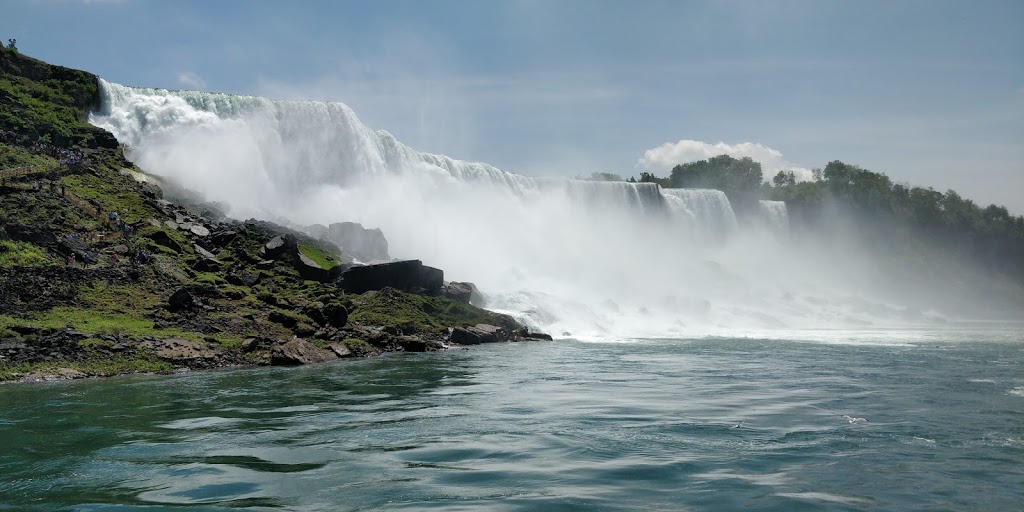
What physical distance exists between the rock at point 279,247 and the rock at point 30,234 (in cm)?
1017

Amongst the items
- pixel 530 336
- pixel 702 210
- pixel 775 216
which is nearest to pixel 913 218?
pixel 775 216

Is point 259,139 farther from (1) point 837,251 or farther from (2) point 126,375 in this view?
(1) point 837,251

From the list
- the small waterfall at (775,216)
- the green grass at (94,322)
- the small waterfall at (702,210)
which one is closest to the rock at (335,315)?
the green grass at (94,322)

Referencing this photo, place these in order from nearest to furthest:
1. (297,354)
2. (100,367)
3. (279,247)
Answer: (100,367) < (297,354) < (279,247)

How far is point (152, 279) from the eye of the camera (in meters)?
31.2

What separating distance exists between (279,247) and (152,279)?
8.57 meters

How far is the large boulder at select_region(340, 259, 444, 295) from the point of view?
39.1m

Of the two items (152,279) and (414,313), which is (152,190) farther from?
(414,313)

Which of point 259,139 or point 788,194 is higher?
point 788,194

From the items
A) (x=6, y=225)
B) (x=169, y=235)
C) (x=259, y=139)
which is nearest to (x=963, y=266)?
(x=259, y=139)

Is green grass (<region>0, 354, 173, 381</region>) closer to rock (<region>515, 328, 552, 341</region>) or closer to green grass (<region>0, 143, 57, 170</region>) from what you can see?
green grass (<region>0, 143, 57, 170</region>)

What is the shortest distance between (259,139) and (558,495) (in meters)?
52.1

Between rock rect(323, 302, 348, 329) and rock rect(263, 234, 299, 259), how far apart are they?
7.26m

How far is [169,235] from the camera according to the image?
36781 millimetres
